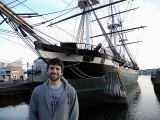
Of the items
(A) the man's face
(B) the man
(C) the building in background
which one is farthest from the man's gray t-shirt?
(C) the building in background

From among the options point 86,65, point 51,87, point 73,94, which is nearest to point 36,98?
point 51,87

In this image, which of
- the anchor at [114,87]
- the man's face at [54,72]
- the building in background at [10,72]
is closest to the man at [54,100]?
the man's face at [54,72]

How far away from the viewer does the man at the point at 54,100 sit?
76.4 inches

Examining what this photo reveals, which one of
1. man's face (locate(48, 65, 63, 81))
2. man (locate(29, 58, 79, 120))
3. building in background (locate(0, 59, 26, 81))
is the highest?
man's face (locate(48, 65, 63, 81))

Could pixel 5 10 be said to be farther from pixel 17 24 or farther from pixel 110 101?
pixel 110 101

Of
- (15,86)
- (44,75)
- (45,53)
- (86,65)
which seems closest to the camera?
(45,53)

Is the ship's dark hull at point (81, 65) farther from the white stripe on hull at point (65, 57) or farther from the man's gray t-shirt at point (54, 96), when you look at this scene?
the man's gray t-shirt at point (54, 96)

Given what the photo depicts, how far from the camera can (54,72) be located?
80.9 inches

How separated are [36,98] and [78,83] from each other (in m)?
13.6

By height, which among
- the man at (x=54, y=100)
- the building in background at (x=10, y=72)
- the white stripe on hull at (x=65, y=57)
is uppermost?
the white stripe on hull at (x=65, y=57)

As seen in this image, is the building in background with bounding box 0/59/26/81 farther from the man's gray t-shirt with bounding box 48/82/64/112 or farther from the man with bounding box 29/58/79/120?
the man's gray t-shirt with bounding box 48/82/64/112

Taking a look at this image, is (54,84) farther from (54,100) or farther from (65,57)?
(65,57)

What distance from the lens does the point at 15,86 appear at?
1888cm

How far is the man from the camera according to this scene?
1.94m
